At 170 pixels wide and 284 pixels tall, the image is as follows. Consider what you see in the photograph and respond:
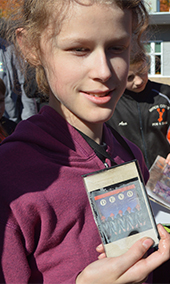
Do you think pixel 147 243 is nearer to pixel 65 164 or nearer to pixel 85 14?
pixel 65 164

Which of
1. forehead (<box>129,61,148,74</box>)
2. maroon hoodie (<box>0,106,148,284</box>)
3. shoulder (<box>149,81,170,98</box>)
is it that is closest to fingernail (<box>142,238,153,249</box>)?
maroon hoodie (<box>0,106,148,284</box>)

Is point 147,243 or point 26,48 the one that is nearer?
point 147,243

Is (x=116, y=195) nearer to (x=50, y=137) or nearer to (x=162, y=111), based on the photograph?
(x=50, y=137)

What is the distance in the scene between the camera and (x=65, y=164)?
1159mm

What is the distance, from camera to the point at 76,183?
112 centimetres

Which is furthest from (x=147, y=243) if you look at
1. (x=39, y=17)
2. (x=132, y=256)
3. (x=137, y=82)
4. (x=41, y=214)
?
(x=137, y=82)

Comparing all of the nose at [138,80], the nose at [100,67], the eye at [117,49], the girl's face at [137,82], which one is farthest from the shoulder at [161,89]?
the nose at [100,67]

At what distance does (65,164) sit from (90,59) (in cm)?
41

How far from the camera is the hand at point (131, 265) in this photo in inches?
35.5

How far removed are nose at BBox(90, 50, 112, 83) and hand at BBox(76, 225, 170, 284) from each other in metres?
0.57

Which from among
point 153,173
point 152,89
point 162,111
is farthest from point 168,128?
point 153,173

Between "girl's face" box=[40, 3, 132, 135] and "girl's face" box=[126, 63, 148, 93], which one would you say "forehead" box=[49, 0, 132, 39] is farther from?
"girl's face" box=[126, 63, 148, 93]

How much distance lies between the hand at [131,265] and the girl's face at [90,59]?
1.59 feet

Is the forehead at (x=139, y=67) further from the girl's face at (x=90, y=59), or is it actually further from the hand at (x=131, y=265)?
the hand at (x=131, y=265)
